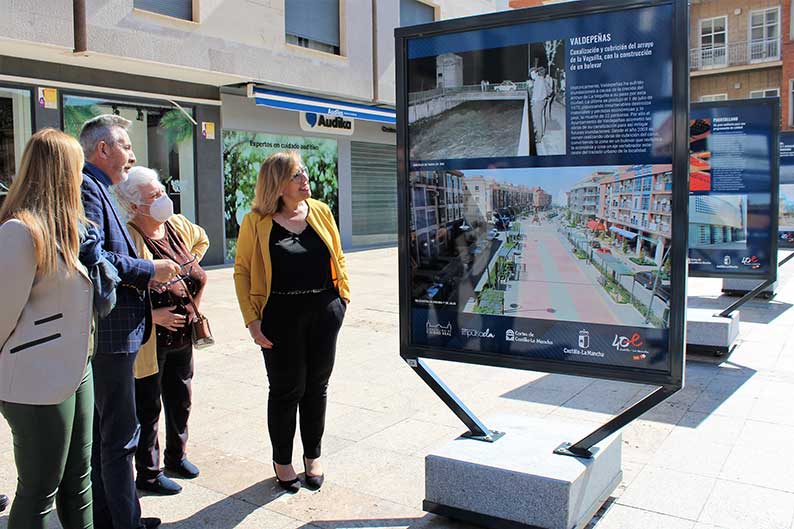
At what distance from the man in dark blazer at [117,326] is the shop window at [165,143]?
1061cm

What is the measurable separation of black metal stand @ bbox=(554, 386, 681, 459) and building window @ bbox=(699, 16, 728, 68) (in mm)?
35644

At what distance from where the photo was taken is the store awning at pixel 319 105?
14.8 meters

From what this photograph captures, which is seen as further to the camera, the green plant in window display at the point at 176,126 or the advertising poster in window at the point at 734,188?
the green plant in window display at the point at 176,126

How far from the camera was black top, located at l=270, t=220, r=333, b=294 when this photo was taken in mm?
3832

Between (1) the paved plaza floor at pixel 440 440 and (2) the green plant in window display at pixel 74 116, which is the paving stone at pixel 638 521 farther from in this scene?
(2) the green plant in window display at pixel 74 116

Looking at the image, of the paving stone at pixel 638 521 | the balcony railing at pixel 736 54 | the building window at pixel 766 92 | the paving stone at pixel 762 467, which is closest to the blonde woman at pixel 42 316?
the paving stone at pixel 638 521

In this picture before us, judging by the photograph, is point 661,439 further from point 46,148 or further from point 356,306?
point 356,306

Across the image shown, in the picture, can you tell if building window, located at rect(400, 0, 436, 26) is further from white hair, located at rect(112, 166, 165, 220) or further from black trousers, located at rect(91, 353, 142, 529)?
black trousers, located at rect(91, 353, 142, 529)

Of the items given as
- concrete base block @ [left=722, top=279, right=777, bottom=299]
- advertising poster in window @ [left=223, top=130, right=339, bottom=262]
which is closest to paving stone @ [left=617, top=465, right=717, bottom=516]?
concrete base block @ [left=722, top=279, right=777, bottom=299]

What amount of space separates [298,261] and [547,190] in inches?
54.0

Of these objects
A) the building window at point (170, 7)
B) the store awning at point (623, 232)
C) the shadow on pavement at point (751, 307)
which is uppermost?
the building window at point (170, 7)

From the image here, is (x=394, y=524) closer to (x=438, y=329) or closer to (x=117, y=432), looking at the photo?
(x=438, y=329)

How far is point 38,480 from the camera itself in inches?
103

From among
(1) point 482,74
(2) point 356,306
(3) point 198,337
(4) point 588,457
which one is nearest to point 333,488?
(3) point 198,337
